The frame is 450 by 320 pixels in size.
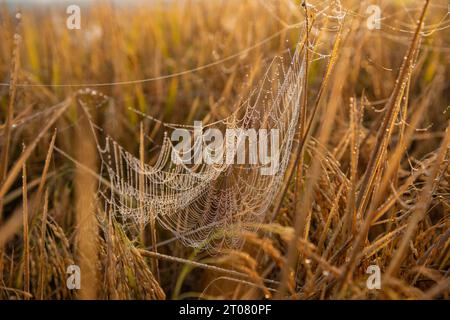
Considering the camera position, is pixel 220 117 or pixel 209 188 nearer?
pixel 209 188

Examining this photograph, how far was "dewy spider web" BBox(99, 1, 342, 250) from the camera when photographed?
2213 millimetres

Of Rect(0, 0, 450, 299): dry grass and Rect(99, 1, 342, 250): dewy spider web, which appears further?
Rect(99, 1, 342, 250): dewy spider web

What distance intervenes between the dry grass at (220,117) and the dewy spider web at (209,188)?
0.08 metres

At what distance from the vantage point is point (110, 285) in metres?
1.73

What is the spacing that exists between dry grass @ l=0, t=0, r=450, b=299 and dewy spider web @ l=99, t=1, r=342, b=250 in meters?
0.08

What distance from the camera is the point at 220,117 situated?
2.78 metres

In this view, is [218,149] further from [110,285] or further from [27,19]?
[27,19]

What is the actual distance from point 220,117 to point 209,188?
0.46m

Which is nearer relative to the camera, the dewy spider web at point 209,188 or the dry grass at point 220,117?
the dry grass at point 220,117

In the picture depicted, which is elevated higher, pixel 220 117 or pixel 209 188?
pixel 220 117

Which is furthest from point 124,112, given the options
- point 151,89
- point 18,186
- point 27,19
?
point 27,19

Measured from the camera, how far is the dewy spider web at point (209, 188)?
7.26ft

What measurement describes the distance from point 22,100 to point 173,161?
92 centimetres

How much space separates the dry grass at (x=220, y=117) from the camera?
62.1 inches
